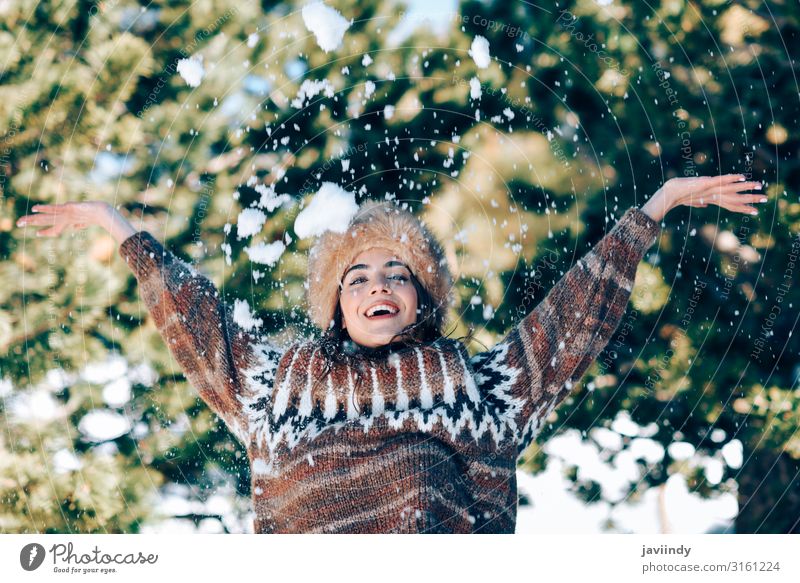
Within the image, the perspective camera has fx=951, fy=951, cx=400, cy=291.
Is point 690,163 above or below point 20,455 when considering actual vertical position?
above

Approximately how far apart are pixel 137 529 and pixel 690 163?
2.24 m

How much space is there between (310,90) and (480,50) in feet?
1.85

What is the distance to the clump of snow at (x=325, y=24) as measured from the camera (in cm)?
311

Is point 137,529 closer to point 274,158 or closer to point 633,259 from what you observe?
point 274,158

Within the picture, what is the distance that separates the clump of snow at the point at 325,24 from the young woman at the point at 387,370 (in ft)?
3.24

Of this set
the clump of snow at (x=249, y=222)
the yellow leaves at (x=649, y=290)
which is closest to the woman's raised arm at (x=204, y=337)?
the clump of snow at (x=249, y=222)

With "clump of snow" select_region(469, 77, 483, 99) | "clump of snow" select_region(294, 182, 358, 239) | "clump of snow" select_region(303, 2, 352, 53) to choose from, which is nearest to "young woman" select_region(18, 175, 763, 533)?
"clump of snow" select_region(294, 182, 358, 239)

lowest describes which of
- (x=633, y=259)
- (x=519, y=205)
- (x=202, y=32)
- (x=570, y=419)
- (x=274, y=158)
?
(x=570, y=419)

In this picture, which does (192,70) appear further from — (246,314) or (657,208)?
(657,208)

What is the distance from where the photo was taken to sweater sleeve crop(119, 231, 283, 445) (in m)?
2.22

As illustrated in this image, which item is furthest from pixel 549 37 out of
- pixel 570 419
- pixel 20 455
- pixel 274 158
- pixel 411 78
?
pixel 20 455

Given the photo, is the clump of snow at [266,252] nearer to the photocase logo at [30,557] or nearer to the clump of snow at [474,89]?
the clump of snow at [474,89]

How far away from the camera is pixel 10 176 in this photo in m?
3.14

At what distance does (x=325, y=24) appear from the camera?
10.2 feet
